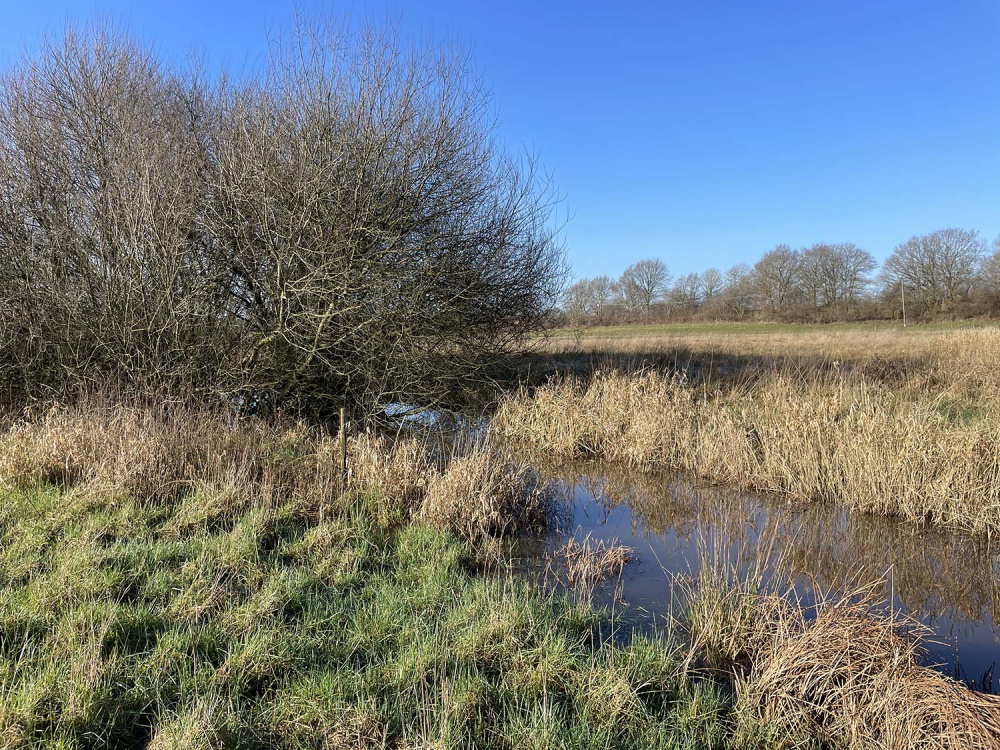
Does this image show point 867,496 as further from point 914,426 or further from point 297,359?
point 297,359

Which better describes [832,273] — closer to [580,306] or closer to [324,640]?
[580,306]

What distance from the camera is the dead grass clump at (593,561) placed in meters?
4.16

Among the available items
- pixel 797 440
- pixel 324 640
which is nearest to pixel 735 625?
pixel 324 640

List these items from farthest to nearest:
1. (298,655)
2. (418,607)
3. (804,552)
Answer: (804,552) < (418,607) < (298,655)

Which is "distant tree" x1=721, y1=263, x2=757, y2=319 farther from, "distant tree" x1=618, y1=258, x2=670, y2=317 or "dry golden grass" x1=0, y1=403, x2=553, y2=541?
"dry golden grass" x1=0, y1=403, x2=553, y2=541

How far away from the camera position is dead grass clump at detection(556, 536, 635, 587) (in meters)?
4.16

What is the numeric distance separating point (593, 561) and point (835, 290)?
50.8 meters

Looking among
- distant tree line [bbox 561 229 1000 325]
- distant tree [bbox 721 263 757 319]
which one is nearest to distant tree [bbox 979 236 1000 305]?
distant tree line [bbox 561 229 1000 325]

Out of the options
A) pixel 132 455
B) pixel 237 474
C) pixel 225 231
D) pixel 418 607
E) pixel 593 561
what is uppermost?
pixel 225 231

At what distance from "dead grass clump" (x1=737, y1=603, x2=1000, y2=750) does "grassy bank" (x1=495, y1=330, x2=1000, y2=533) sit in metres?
3.15

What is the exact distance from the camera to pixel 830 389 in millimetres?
8133

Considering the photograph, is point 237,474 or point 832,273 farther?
point 832,273

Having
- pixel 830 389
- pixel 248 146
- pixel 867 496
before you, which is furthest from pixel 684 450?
pixel 248 146

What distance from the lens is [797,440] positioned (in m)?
6.32
